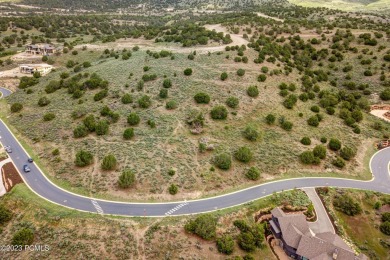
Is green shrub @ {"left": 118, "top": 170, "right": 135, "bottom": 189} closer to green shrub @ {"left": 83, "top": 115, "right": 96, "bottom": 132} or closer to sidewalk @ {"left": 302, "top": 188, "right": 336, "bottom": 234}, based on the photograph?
green shrub @ {"left": 83, "top": 115, "right": 96, "bottom": 132}

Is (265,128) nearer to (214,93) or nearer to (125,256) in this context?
(214,93)

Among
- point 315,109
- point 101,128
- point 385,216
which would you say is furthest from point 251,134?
point 101,128

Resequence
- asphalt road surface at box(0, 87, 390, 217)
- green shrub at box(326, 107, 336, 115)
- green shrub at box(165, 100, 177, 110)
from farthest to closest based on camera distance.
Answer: green shrub at box(326, 107, 336, 115) < green shrub at box(165, 100, 177, 110) < asphalt road surface at box(0, 87, 390, 217)

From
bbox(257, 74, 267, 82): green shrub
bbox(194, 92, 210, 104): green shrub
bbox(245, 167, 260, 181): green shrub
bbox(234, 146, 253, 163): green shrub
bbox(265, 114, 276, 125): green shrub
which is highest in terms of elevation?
bbox(257, 74, 267, 82): green shrub

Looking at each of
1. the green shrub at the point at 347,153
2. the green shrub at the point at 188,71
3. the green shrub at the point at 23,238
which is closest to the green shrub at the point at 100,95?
the green shrub at the point at 188,71

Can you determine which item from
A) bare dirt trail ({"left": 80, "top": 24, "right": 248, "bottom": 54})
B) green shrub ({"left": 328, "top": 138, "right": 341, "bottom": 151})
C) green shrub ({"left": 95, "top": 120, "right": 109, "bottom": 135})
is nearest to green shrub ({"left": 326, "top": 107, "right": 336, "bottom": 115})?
green shrub ({"left": 328, "top": 138, "right": 341, "bottom": 151})
